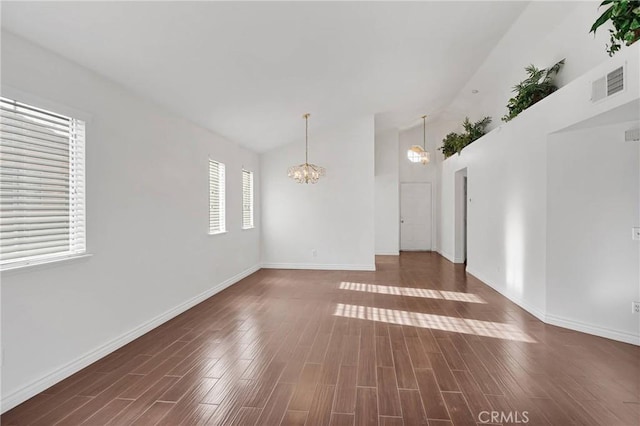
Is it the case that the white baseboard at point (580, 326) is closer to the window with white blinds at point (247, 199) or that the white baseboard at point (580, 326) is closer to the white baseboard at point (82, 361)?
the white baseboard at point (82, 361)

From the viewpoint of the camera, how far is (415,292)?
5.89 meters

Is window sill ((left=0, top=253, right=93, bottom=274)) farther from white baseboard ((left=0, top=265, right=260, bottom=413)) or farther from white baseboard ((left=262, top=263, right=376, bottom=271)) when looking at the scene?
white baseboard ((left=262, top=263, right=376, bottom=271))

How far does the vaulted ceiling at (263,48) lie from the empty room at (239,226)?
0.09ft

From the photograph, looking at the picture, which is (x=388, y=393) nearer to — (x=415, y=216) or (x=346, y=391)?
(x=346, y=391)

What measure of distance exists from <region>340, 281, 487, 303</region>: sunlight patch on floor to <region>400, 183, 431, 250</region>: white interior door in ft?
17.8

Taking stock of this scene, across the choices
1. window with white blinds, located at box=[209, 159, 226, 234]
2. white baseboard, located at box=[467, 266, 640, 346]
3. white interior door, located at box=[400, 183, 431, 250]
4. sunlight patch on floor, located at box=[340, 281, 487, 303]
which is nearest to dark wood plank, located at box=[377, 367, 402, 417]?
white baseboard, located at box=[467, 266, 640, 346]

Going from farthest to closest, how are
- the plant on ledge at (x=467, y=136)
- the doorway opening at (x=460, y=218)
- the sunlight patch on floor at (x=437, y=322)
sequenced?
the doorway opening at (x=460, y=218) < the plant on ledge at (x=467, y=136) < the sunlight patch on floor at (x=437, y=322)

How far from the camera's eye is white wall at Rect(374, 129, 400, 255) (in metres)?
10.5

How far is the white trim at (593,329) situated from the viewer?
3611mm

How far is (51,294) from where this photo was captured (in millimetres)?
2697

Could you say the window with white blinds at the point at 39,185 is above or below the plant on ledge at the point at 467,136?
below

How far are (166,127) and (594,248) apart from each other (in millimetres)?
5143

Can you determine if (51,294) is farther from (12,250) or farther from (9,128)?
(9,128)

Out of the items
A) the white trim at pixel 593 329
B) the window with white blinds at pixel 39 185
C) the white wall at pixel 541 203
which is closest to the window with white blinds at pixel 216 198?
the window with white blinds at pixel 39 185
